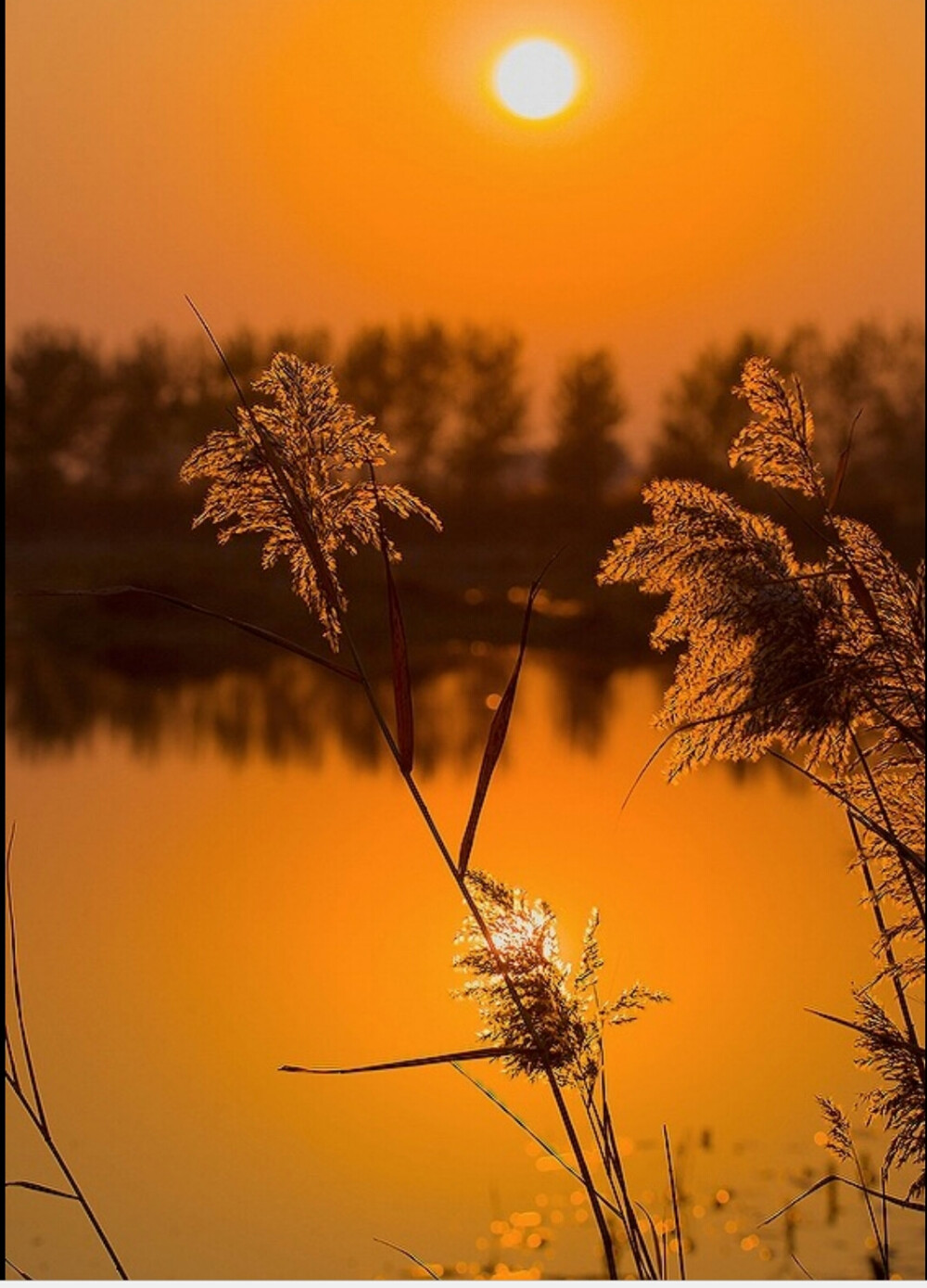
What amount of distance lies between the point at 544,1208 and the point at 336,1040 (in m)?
2.92

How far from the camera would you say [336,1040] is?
11242 mm

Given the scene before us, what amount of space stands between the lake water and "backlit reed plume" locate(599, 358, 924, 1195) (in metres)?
0.15

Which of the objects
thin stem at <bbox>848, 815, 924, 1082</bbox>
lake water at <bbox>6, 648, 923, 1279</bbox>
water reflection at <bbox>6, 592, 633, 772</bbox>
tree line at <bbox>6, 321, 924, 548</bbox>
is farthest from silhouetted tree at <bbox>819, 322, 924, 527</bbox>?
thin stem at <bbox>848, 815, 924, 1082</bbox>

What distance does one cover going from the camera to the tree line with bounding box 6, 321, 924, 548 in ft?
158

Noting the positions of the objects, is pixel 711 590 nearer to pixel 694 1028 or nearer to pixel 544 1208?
pixel 544 1208

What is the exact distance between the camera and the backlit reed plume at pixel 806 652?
77.2 inches

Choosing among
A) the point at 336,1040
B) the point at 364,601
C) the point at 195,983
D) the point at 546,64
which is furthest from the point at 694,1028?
the point at 364,601

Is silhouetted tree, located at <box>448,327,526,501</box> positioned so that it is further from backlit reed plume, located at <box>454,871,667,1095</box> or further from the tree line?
backlit reed plume, located at <box>454,871,667,1095</box>

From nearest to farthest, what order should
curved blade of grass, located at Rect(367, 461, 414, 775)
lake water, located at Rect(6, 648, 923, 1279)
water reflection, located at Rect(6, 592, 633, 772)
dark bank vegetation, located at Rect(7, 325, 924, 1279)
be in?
curved blade of grass, located at Rect(367, 461, 414, 775), dark bank vegetation, located at Rect(7, 325, 924, 1279), lake water, located at Rect(6, 648, 923, 1279), water reflection, located at Rect(6, 592, 633, 772)

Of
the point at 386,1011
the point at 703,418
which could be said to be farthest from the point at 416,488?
the point at 386,1011

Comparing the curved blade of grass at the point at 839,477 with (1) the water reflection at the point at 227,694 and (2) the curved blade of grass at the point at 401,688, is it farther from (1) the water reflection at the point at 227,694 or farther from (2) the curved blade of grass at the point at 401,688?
(1) the water reflection at the point at 227,694

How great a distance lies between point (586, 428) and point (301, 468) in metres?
51.5

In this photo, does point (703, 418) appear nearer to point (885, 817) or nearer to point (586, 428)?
point (586, 428)

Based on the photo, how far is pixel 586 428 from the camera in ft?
174
